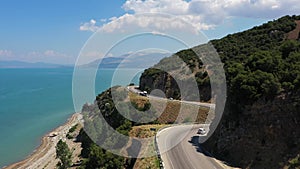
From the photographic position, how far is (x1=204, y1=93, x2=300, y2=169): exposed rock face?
21.3m

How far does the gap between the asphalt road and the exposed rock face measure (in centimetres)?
172

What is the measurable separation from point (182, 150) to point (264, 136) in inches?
272

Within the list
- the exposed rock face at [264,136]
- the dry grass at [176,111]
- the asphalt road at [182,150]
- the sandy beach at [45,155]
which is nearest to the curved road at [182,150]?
the asphalt road at [182,150]

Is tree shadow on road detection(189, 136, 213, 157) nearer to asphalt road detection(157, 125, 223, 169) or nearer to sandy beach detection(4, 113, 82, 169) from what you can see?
asphalt road detection(157, 125, 223, 169)

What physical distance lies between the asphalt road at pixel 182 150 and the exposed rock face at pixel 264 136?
1.72 m

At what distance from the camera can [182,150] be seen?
85.2 feet

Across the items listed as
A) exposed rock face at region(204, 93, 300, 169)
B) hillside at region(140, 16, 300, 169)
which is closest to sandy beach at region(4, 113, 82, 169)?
hillside at region(140, 16, 300, 169)

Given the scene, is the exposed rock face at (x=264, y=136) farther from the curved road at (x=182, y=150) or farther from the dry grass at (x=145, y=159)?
the dry grass at (x=145, y=159)

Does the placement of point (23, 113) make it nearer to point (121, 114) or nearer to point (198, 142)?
point (121, 114)

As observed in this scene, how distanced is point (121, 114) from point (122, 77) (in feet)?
42.8

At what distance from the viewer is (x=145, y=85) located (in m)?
66.0

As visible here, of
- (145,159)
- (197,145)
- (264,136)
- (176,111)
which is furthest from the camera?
(176,111)

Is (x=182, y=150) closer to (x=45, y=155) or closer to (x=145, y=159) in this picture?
(x=145, y=159)

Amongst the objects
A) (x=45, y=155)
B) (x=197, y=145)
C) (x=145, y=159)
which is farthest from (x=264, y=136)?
(x=45, y=155)
